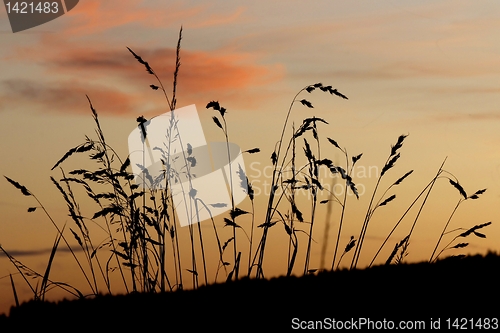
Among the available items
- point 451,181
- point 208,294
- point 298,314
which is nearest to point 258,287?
point 208,294

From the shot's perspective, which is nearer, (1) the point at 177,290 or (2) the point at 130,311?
(2) the point at 130,311

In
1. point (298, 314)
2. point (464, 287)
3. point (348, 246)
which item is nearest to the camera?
point (298, 314)

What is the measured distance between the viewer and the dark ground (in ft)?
9.24

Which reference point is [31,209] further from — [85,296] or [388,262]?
[388,262]

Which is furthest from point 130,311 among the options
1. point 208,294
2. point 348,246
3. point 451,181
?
point 451,181

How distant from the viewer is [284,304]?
2932 mm

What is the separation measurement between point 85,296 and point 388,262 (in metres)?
1.74

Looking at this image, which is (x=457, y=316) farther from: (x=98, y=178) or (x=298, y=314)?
(x=98, y=178)

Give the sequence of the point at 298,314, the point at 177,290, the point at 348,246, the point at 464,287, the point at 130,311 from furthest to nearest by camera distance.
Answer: the point at 348,246 → the point at 177,290 → the point at 464,287 → the point at 130,311 → the point at 298,314

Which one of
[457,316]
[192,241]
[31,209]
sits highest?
[31,209]

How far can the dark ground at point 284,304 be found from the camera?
2816 mm

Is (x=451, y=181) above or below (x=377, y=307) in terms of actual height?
above

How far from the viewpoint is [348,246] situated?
3748 mm

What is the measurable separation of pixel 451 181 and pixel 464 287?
85 centimetres
